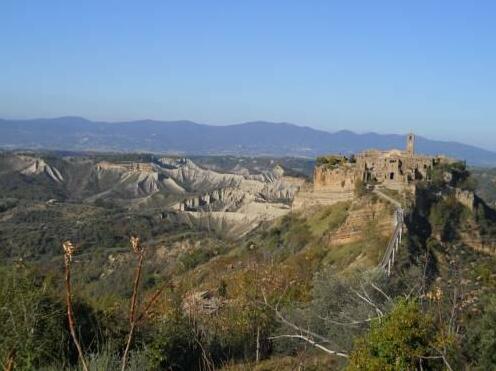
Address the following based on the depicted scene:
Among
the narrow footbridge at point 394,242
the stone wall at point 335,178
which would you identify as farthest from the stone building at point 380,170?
the narrow footbridge at point 394,242

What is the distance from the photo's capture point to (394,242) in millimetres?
28469

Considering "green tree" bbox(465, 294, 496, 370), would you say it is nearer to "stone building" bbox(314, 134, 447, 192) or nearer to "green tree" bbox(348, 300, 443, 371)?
"green tree" bbox(348, 300, 443, 371)

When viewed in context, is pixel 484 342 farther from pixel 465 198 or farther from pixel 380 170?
pixel 380 170

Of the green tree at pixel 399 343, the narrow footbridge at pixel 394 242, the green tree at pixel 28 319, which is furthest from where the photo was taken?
the narrow footbridge at pixel 394 242

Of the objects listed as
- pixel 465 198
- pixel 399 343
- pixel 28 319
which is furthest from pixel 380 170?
pixel 28 319

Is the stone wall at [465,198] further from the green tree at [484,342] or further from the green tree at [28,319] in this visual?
the green tree at [28,319]

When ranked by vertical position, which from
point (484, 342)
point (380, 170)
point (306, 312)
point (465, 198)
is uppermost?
point (380, 170)

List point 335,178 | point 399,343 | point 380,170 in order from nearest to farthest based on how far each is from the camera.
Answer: point 399,343
point 380,170
point 335,178

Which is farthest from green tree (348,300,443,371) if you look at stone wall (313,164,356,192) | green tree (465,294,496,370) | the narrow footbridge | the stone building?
stone wall (313,164,356,192)

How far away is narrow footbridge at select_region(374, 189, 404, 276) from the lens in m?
25.3

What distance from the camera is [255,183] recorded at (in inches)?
4700

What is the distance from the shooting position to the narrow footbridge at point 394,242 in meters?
25.3

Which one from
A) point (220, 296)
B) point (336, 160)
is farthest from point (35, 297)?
point (336, 160)

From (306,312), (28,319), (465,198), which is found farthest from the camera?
(465,198)
